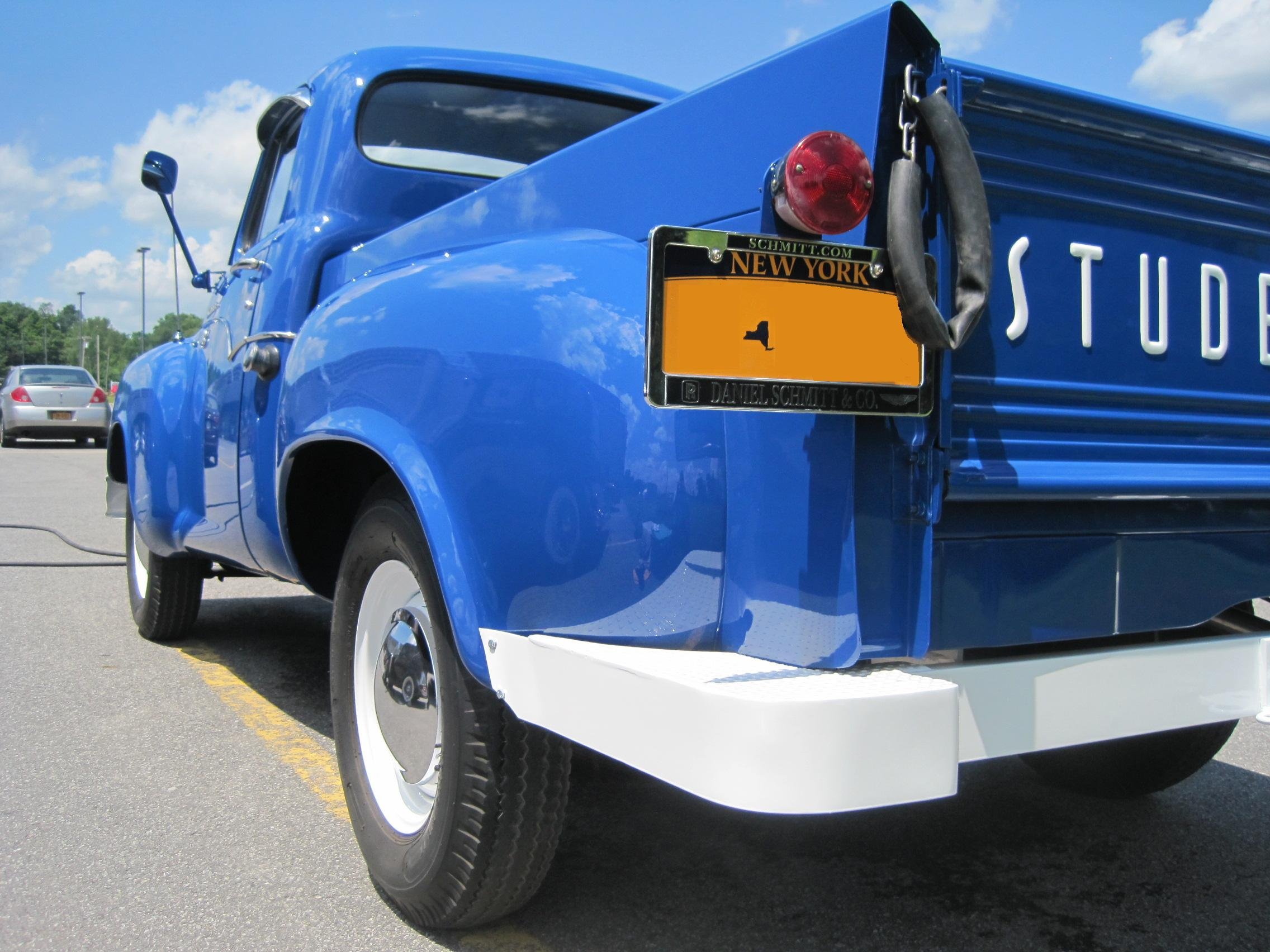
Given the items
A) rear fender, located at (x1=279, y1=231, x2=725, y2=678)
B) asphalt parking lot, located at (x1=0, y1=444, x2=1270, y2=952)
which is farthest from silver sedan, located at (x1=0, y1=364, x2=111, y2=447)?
rear fender, located at (x1=279, y1=231, x2=725, y2=678)

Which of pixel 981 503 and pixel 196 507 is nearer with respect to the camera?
pixel 981 503

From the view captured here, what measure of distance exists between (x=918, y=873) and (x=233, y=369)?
2.56 metres

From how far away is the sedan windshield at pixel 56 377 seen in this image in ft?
69.1

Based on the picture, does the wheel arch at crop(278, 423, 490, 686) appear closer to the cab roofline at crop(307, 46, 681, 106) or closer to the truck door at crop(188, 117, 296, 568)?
the truck door at crop(188, 117, 296, 568)

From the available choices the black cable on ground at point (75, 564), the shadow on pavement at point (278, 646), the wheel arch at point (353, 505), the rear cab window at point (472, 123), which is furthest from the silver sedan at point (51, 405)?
the wheel arch at point (353, 505)

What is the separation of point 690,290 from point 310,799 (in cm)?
222

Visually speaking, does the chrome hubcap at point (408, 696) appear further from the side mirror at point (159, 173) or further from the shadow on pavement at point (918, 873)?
the side mirror at point (159, 173)

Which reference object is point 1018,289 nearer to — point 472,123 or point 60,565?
point 472,123

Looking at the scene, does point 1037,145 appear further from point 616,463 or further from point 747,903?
point 747,903

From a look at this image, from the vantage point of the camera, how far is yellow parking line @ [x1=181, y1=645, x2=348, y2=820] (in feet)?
11.1

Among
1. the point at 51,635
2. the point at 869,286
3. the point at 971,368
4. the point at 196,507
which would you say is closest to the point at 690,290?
the point at 869,286

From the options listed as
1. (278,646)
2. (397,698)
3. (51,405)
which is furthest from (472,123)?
(51,405)

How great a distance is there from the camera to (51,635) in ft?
17.8

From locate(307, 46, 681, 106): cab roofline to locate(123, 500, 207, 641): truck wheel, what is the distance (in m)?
2.28
